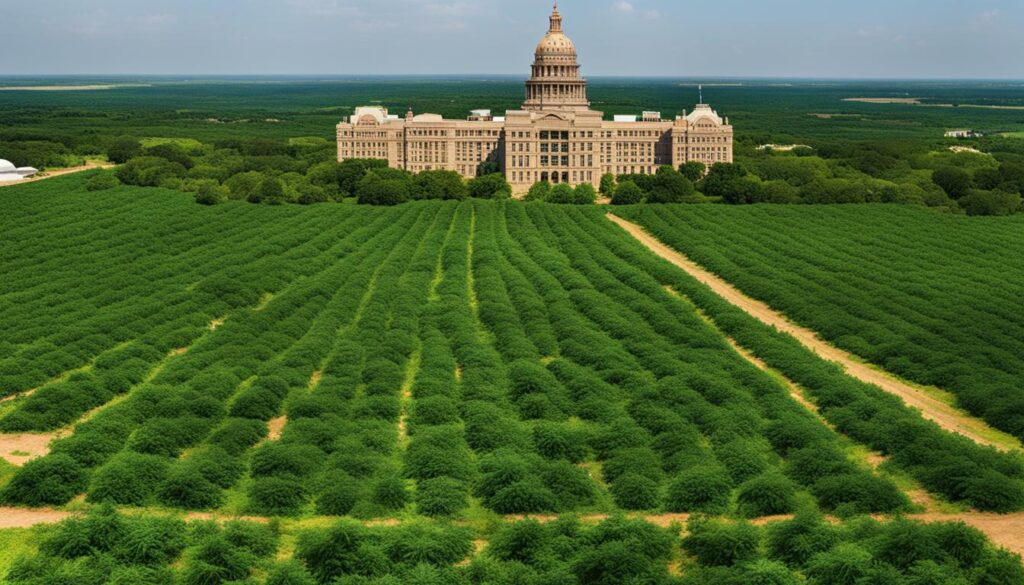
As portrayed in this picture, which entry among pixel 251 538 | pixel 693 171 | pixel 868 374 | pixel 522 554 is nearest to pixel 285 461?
pixel 251 538

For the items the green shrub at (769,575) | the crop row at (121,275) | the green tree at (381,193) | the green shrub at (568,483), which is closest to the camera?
the green shrub at (769,575)

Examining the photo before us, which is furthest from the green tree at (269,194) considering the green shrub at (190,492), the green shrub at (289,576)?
the green shrub at (289,576)

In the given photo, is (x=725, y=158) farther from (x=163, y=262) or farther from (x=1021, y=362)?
(x=1021, y=362)

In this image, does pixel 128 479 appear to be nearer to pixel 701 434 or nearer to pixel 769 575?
pixel 701 434

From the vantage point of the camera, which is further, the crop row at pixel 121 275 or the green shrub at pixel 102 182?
the green shrub at pixel 102 182

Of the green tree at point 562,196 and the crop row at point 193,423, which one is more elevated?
the green tree at point 562,196

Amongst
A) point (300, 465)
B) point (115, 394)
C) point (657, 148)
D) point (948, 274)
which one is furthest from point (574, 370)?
point (657, 148)

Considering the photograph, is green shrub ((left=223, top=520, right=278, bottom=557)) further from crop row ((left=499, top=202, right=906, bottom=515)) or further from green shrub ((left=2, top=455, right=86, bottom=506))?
crop row ((left=499, top=202, right=906, bottom=515))

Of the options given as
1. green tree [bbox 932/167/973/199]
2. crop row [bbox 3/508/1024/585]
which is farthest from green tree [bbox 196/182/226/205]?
Answer: crop row [bbox 3/508/1024/585]

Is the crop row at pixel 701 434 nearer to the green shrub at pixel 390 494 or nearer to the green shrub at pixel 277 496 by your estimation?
the green shrub at pixel 390 494
